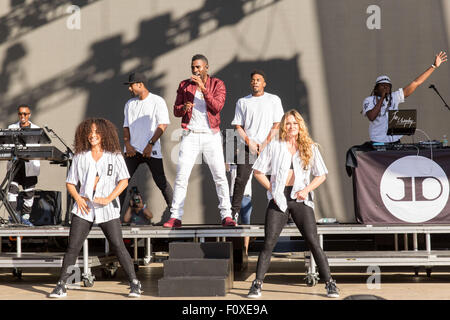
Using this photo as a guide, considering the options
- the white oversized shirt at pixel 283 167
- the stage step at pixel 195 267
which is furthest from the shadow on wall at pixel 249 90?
the white oversized shirt at pixel 283 167

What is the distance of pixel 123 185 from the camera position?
19.9 feet

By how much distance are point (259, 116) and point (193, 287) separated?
2309mm

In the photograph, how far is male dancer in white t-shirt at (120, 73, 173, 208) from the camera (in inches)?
293

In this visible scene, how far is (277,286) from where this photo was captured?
6770 millimetres

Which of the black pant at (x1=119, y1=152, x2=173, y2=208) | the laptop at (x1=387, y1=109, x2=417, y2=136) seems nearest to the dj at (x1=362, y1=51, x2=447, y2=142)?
the laptop at (x1=387, y1=109, x2=417, y2=136)

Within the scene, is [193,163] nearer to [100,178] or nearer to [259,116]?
[259,116]

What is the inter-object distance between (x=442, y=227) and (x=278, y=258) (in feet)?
12.0

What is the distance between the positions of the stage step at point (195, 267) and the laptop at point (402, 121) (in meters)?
2.50

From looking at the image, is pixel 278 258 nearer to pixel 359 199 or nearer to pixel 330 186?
pixel 330 186

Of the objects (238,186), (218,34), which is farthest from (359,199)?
(218,34)

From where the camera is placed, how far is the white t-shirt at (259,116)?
7.44m

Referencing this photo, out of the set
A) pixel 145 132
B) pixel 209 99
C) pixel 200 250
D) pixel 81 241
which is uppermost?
pixel 209 99

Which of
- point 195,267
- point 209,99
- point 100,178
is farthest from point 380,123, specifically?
point 100,178

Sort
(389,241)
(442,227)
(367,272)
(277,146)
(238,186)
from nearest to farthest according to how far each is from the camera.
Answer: (277,146) → (442,227) → (238,186) → (367,272) → (389,241)
